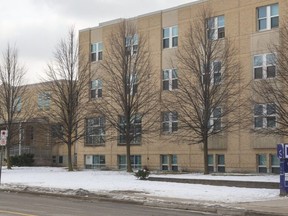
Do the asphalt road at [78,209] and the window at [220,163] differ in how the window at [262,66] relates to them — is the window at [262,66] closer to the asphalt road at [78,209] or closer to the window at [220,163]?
the window at [220,163]

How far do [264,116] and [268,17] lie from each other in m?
9.24

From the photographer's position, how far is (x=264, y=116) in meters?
30.4

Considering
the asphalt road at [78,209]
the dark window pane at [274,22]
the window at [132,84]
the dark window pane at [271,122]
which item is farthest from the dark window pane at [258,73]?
the asphalt road at [78,209]

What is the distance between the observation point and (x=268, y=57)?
116ft

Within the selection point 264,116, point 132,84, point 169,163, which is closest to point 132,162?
point 169,163

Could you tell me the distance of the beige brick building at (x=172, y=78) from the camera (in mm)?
36281

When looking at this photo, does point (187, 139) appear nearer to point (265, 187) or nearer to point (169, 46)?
point (169, 46)

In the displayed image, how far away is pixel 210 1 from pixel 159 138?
11.8 m

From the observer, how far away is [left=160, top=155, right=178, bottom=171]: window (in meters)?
42.4

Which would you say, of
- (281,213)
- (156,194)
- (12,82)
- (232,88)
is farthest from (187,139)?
(281,213)

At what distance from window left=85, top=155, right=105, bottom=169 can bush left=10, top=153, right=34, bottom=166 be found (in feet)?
38.1

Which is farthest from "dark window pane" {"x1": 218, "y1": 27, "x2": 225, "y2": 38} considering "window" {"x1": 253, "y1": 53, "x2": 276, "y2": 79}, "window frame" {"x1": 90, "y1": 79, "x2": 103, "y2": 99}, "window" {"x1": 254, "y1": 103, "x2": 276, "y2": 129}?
"window frame" {"x1": 90, "y1": 79, "x2": 103, "y2": 99}

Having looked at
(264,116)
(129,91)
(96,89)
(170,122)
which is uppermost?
(96,89)

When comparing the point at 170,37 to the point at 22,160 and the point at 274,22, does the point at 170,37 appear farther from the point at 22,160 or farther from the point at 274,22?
the point at 22,160
